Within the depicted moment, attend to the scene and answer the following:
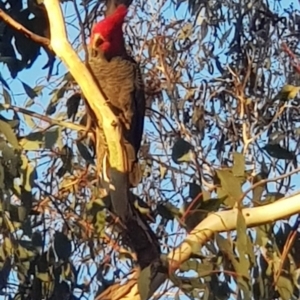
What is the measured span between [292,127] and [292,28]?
0.42 m

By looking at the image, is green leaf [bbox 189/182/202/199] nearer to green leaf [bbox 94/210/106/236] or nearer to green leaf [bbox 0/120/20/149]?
green leaf [bbox 94/210/106/236]

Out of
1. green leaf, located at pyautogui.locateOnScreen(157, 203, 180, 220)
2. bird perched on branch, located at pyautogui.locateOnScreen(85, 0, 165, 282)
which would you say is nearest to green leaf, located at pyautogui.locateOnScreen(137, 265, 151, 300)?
bird perched on branch, located at pyautogui.locateOnScreen(85, 0, 165, 282)

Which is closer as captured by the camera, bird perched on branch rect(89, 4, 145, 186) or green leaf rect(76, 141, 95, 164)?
green leaf rect(76, 141, 95, 164)

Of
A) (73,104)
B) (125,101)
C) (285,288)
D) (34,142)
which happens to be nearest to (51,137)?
(34,142)

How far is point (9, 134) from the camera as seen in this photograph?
171 cm

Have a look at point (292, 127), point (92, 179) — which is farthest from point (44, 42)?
point (292, 127)

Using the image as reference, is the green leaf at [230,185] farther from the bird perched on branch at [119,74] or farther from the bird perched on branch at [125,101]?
the bird perched on branch at [119,74]

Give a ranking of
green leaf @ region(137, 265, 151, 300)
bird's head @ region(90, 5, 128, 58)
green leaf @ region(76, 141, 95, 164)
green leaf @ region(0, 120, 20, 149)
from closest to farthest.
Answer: green leaf @ region(137, 265, 151, 300) < green leaf @ region(0, 120, 20, 149) < green leaf @ region(76, 141, 95, 164) < bird's head @ region(90, 5, 128, 58)

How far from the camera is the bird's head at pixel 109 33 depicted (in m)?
2.20

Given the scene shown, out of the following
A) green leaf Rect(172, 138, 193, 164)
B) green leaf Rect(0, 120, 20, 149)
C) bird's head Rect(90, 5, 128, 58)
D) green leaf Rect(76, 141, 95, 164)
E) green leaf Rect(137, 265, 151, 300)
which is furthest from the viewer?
bird's head Rect(90, 5, 128, 58)

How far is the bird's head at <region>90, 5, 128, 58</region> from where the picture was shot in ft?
7.22

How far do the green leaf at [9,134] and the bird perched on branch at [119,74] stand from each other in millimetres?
412

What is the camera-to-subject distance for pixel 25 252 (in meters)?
2.00

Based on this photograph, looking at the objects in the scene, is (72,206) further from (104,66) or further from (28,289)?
(104,66)
